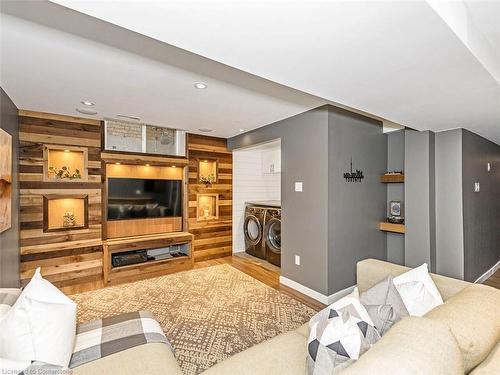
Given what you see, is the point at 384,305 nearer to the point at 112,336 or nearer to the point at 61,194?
the point at 112,336

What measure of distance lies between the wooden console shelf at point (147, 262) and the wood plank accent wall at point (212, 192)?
387 millimetres

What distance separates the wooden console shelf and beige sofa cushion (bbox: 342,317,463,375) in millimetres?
3587

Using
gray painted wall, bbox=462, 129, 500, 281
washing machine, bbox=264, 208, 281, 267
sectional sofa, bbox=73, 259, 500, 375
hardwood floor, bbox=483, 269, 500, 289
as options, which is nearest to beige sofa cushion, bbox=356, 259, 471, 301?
sectional sofa, bbox=73, 259, 500, 375

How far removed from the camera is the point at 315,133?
10.3 feet

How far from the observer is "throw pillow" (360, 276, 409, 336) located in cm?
126

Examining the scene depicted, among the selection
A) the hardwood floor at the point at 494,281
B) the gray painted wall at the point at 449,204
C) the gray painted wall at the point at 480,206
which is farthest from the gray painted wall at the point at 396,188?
the hardwood floor at the point at 494,281

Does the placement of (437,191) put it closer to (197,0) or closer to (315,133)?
(315,133)

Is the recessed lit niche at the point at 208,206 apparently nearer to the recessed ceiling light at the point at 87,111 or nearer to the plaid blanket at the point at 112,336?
the recessed ceiling light at the point at 87,111

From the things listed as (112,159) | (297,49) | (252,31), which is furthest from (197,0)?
(112,159)

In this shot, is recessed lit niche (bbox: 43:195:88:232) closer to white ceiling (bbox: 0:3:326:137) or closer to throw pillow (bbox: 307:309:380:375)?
white ceiling (bbox: 0:3:326:137)

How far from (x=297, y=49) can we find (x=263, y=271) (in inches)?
133

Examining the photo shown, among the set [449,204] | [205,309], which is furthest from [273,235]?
[449,204]

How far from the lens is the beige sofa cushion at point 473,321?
1.03 metres

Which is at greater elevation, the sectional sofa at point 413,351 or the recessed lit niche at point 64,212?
the recessed lit niche at point 64,212
